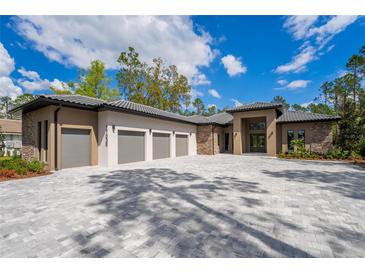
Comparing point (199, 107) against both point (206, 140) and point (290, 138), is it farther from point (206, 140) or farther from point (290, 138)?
point (290, 138)

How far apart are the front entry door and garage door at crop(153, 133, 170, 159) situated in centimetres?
1217

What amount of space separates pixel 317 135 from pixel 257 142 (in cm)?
691

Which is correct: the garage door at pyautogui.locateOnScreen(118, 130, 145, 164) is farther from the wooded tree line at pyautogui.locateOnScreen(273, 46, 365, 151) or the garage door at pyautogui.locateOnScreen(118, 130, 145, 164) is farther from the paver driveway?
the wooded tree line at pyautogui.locateOnScreen(273, 46, 365, 151)

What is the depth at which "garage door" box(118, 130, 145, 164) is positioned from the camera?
1114 centimetres

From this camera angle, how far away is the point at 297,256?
90.4 inches

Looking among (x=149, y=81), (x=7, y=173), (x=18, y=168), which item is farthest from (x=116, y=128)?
(x=149, y=81)

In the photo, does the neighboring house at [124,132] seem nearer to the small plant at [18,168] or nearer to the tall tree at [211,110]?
the small plant at [18,168]

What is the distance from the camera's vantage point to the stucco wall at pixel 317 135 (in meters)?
15.4

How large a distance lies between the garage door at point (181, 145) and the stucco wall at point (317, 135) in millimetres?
10113

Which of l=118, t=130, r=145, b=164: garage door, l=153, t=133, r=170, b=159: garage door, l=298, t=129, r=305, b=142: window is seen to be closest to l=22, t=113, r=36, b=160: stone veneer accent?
l=118, t=130, r=145, b=164: garage door

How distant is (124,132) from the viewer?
11.3m
